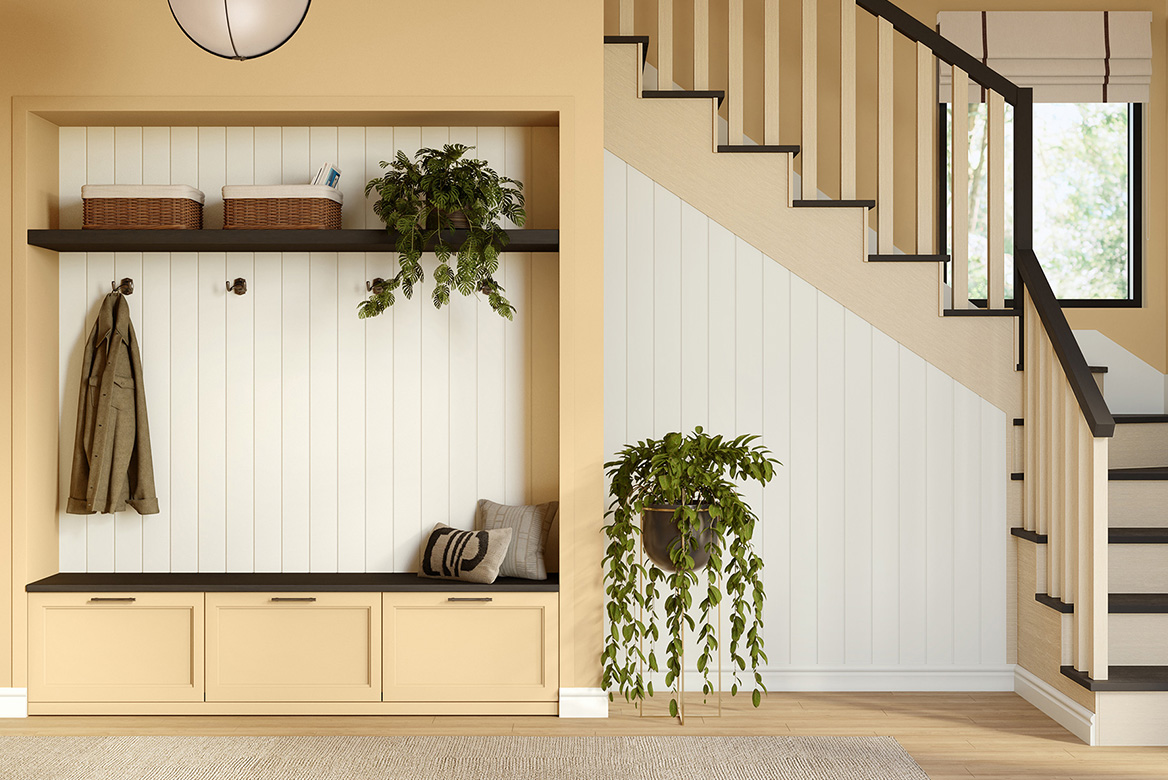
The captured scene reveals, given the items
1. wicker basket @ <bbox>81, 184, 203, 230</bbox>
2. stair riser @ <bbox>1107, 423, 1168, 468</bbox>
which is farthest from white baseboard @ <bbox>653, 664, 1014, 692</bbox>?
wicker basket @ <bbox>81, 184, 203, 230</bbox>

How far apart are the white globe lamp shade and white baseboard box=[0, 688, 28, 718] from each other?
8.41 ft

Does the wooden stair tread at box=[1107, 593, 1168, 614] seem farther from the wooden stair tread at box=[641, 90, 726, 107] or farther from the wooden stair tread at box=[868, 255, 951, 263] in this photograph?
the wooden stair tread at box=[641, 90, 726, 107]

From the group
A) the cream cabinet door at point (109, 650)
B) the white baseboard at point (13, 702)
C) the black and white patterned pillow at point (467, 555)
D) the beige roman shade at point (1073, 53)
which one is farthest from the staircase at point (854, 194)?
the white baseboard at point (13, 702)

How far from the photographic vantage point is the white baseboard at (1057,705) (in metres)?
2.94

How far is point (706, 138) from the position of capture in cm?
353

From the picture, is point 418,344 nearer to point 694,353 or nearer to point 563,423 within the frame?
point 563,423

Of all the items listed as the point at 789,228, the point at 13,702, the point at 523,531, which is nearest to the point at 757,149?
the point at 789,228

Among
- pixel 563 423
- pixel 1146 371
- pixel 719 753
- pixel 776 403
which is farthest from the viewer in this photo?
pixel 1146 371

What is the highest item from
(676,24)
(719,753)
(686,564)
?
(676,24)

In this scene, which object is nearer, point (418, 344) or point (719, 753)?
point (719, 753)

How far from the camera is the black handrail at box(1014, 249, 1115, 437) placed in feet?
9.44

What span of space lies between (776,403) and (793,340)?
266 millimetres

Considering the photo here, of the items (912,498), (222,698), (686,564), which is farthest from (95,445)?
(912,498)

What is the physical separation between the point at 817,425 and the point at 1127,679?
1.36 m
